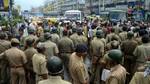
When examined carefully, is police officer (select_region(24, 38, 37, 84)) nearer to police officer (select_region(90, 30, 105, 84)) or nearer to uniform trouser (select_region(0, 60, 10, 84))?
uniform trouser (select_region(0, 60, 10, 84))

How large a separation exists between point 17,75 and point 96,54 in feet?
9.32

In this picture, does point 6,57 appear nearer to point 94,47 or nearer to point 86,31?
point 94,47

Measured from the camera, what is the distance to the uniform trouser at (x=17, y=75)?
1090cm

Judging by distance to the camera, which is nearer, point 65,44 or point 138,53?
point 138,53

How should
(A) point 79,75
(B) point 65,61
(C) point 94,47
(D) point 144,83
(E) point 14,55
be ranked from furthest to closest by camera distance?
1. (B) point 65,61
2. (C) point 94,47
3. (E) point 14,55
4. (A) point 79,75
5. (D) point 144,83

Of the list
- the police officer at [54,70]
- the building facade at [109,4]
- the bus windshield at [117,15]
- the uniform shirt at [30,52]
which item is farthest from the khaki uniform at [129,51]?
the building facade at [109,4]

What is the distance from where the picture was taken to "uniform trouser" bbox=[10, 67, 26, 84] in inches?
429

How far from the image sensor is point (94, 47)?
42.1 feet

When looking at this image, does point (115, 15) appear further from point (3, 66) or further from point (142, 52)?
point (142, 52)

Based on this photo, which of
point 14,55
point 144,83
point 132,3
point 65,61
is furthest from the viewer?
point 132,3

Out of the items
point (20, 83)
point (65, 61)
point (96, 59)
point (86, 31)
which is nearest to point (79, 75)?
point (20, 83)

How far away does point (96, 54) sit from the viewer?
12688 mm

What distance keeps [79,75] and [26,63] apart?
3.06m

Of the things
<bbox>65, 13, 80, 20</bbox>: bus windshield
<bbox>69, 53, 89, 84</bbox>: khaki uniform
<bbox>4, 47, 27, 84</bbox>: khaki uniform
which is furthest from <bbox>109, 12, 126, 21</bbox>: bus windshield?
<bbox>69, 53, 89, 84</bbox>: khaki uniform
